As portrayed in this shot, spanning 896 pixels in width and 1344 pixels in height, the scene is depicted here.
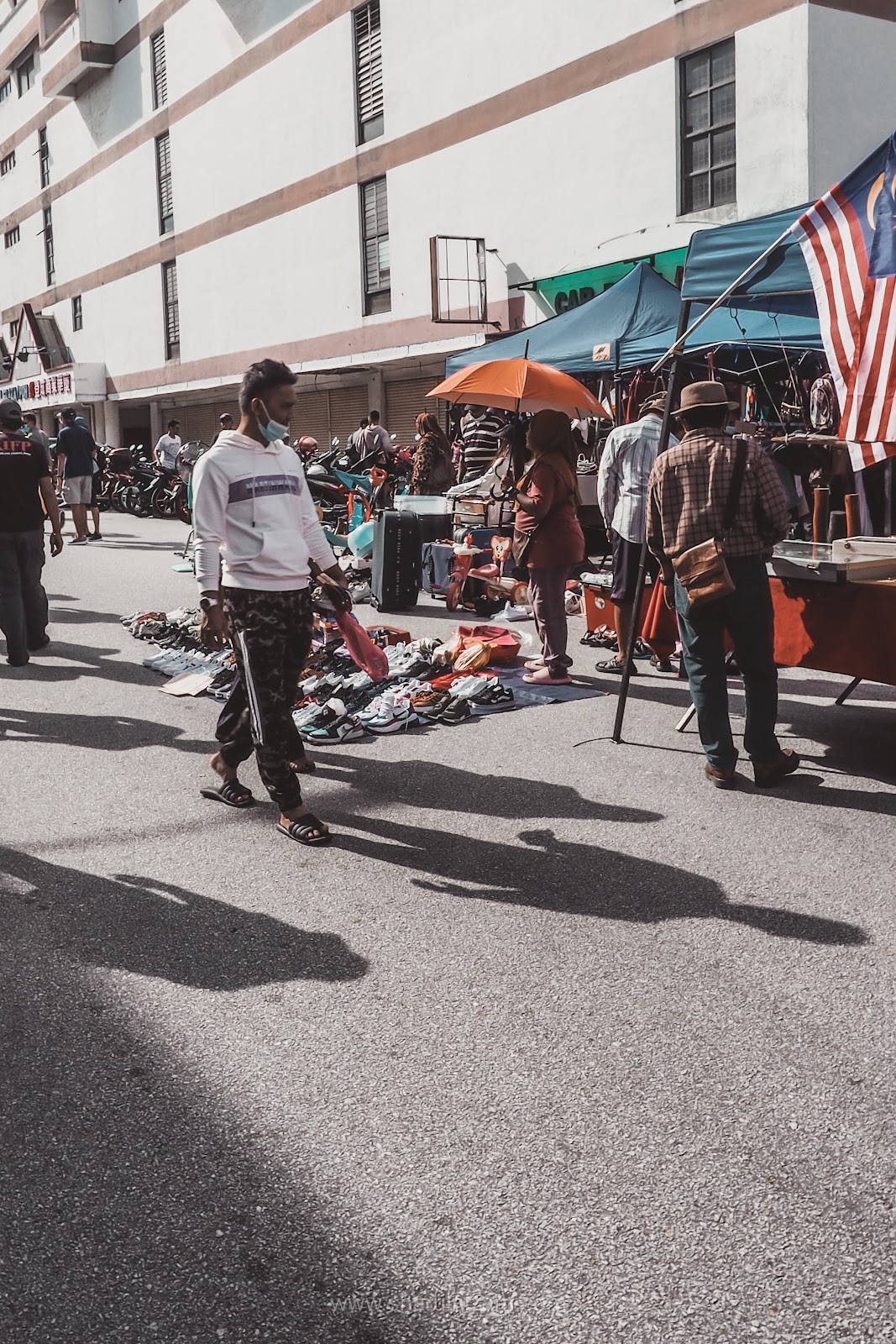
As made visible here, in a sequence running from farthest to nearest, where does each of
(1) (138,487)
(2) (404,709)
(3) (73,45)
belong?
(3) (73,45), (1) (138,487), (2) (404,709)

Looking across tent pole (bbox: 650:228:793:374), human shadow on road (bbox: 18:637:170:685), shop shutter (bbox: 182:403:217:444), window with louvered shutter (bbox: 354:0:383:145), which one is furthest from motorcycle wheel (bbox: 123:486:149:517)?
tent pole (bbox: 650:228:793:374)

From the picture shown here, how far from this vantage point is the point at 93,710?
8219mm

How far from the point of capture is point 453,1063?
3.48m

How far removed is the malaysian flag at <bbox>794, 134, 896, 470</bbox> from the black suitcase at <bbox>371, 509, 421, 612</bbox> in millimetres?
6723

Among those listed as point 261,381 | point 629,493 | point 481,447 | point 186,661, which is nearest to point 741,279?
point 629,493

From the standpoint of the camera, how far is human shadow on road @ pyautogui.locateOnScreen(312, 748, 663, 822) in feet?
19.3

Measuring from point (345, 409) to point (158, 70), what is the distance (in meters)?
13.8

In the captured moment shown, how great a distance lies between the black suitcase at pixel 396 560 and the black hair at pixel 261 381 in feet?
23.7

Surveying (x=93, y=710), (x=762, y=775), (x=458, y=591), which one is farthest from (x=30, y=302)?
(x=762, y=775)

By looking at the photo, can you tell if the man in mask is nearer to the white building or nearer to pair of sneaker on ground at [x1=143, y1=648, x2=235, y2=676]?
pair of sneaker on ground at [x1=143, y1=648, x2=235, y2=676]

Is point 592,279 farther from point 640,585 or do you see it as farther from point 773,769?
point 773,769

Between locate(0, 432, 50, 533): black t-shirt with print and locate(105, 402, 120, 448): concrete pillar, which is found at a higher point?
locate(105, 402, 120, 448): concrete pillar

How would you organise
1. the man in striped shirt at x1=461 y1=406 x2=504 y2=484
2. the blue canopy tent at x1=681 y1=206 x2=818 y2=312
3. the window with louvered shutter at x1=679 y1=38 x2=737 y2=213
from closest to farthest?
the blue canopy tent at x1=681 y1=206 x2=818 y2=312 < the man in striped shirt at x1=461 y1=406 x2=504 y2=484 < the window with louvered shutter at x1=679 y1=38 x2=737 y2=213

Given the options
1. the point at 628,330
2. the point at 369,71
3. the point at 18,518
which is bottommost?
the point at 18,518
